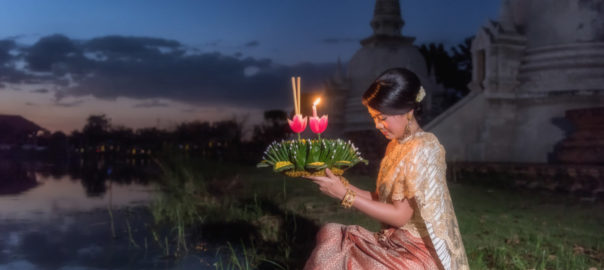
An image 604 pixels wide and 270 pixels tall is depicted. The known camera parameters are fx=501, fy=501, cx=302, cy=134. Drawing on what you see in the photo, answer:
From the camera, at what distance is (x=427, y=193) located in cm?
251

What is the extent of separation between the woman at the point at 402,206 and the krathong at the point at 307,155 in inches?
3.7

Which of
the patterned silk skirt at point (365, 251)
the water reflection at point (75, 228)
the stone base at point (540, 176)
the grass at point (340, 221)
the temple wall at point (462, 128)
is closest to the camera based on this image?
the patterned silk skirt at point (365, 251)

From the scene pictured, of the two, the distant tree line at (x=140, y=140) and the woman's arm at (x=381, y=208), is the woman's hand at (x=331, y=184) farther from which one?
the distant tree line at (x=140, y=140)

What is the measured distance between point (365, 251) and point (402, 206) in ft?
0.97

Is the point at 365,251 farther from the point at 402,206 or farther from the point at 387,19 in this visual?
the point at 387,19

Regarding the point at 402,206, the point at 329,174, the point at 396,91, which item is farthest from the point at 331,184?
the point at 396,91

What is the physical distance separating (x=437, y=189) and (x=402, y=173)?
190mm

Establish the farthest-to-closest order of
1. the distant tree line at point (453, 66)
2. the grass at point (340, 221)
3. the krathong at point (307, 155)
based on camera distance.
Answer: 1. the distant tree line at point (453, 66)
2. the grass at point (340, 221)
3. the krathong at point (307, 155)

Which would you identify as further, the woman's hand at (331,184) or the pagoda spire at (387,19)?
the pagoda spire at (387,19)

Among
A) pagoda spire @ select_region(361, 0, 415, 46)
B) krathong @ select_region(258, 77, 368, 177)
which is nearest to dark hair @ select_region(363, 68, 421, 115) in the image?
krathong @ select_region(258, 77, 368, 177)

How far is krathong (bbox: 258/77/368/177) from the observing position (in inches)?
106

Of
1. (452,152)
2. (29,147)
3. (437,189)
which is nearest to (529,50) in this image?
(452,152)

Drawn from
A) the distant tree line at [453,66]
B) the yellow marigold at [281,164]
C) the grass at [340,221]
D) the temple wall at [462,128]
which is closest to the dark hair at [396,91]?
the yellow marigold at [281,164]

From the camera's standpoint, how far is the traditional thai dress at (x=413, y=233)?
250cm
